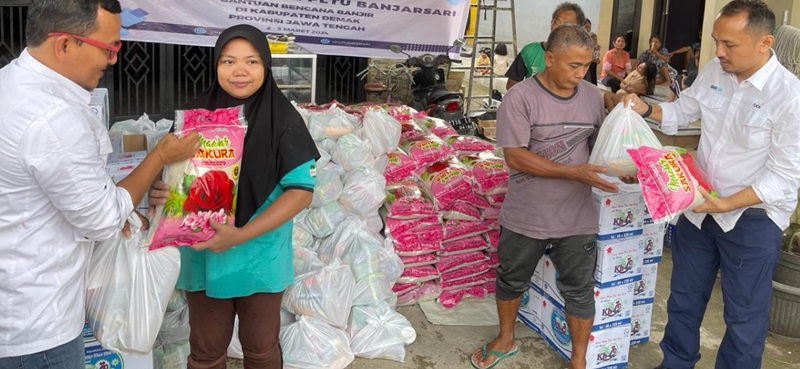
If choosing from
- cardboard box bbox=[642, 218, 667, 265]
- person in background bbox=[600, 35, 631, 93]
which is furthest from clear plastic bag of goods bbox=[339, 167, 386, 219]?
person in background bbox=[600, 35, 631, 93]

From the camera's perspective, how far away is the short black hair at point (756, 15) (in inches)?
96.9

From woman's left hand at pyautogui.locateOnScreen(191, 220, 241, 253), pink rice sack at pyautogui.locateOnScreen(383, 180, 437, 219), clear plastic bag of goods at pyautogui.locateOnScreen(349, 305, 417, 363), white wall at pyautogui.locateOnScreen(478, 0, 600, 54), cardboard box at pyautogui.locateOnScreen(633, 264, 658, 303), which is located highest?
white wall at pyautogui.locateOnScreen(478, 0, 600, 54)

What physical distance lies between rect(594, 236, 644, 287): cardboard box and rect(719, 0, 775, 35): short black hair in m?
1.07

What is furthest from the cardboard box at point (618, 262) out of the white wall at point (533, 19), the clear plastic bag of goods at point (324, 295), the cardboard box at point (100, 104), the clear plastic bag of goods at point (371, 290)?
the white wall at point (533, 19)

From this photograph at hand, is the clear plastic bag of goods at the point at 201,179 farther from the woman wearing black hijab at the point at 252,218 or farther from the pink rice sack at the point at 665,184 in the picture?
the pink rice sack at the point at 665,184

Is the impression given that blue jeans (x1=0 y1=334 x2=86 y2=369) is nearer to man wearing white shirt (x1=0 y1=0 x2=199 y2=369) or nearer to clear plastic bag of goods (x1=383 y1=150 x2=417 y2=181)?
man wearing white shirt (x1=0 y1=0 x2=199 y2=369)

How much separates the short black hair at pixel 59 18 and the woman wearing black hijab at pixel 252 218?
19.5 inches

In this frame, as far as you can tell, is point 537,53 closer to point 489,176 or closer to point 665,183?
point 489,176

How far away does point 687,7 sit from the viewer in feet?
38.2

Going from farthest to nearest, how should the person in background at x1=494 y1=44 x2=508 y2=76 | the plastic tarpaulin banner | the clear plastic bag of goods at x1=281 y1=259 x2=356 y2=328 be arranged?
1. the person in background at x1=494 y1=44 x2=508 y2=76
2. the plastic tarpaulin banner
3. the clear plastic bag of goods at x1=281 y1=259 x2=356 y2=328

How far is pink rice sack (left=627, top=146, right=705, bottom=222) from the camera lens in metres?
2.43

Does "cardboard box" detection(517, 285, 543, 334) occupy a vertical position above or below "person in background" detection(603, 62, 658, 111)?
below

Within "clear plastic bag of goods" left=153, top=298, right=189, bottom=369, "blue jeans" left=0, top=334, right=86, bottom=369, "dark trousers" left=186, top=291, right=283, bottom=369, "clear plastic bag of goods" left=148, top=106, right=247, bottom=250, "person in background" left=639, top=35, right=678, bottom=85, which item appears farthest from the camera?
"person in background" left=639, top=35, right=678, bottom=85

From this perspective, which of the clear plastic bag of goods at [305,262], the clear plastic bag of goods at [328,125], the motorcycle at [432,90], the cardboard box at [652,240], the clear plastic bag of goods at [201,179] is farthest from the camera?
the motorcycle at [432,90]
